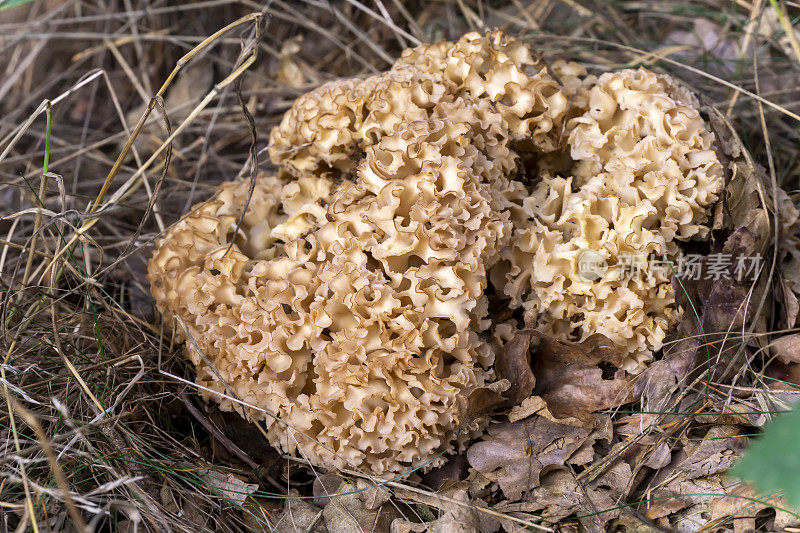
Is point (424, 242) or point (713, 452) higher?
point (424, 242)

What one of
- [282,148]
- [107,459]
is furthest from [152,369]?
[282,148]

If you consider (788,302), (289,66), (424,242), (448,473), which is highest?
(289,66)

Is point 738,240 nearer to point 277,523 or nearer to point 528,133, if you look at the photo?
point 528,133

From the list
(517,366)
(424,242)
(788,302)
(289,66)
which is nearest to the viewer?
(424,242)

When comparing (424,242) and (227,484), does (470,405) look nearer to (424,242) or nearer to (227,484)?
(424,242)

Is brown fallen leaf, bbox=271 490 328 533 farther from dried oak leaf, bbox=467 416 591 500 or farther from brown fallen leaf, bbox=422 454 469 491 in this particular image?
dried oak leaf, bbox=467 416 591 500
